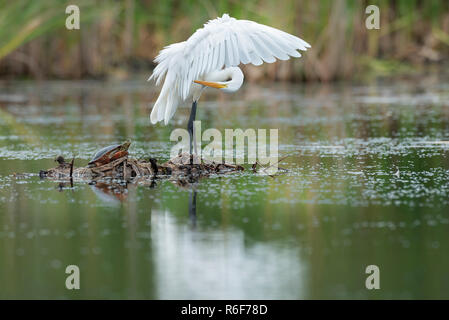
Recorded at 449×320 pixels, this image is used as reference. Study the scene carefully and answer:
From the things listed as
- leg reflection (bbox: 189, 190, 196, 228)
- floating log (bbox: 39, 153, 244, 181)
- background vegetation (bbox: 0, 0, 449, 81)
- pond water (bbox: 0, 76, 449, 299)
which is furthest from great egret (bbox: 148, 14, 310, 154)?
background vegetation (bbox: 0, 0, 449, 81)

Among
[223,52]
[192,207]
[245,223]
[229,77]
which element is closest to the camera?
[245,223]

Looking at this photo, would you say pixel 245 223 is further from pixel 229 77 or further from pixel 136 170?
pixel 229 77

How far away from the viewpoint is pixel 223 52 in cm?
738

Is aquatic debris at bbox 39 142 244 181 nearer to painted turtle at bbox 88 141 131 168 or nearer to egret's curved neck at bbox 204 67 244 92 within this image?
painted turtle at bbox 88 141 131 168

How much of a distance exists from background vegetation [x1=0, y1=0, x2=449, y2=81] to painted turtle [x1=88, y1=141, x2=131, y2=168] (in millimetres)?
10747

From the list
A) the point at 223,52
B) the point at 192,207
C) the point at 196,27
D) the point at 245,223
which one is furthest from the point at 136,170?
the point at 196,27

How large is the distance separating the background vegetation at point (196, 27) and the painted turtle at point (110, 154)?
1075cm

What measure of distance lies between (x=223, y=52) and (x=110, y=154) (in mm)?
1277

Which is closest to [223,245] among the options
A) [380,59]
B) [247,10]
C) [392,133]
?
[392,133]

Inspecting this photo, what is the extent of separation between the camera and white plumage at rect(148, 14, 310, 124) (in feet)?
24.2

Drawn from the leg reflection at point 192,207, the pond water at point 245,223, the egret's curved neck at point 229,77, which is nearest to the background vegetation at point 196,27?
the pond water at point 245,223

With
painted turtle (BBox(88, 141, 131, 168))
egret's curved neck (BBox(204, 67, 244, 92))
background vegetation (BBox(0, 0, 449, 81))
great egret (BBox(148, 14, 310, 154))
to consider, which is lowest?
painted turtle (BBox(88, 141, 131, 168))
